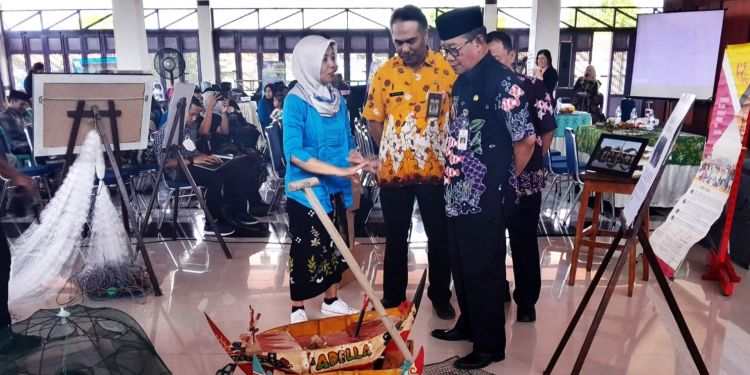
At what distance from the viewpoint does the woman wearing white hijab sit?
2465 millimetres

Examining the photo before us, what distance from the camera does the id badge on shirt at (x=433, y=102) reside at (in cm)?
263

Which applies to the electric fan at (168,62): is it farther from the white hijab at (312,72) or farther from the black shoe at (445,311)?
the black shoe at (445,311)

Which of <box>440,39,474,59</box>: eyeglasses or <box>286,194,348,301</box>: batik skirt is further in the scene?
<box>286,194,348,301</box>: batik skirt

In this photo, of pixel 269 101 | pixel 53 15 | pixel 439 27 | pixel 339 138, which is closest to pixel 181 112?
pixel 339 138

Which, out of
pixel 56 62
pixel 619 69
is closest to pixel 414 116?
pixel 619 69

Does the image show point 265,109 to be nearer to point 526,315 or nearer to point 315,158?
point 315,158

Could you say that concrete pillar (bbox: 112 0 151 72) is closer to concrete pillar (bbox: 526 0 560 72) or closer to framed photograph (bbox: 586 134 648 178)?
concrete pillar (bbox: 526 0 560 72)

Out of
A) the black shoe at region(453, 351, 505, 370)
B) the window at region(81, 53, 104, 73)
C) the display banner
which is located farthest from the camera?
the window at region(81, 53, 104, 73)

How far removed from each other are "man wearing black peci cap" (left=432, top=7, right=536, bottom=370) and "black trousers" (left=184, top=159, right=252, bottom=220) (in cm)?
304

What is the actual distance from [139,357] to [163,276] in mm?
1988

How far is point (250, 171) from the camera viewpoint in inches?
207

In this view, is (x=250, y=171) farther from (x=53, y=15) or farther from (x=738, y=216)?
(x=53, y=15)

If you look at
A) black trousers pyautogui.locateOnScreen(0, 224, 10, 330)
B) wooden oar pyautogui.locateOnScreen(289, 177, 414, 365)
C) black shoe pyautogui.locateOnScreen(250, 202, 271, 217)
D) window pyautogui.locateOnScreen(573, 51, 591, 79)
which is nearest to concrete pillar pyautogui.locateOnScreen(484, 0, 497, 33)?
window pyautogui.locateOnScreen(573, 51, 591, 79)

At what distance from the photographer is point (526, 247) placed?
286 centimetres
